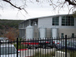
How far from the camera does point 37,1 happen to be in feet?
30.0

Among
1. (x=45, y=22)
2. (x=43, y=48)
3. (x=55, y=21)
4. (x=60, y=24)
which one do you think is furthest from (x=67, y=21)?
(x=43, y=48)

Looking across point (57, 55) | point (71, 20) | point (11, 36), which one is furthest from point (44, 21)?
point (57, 55)

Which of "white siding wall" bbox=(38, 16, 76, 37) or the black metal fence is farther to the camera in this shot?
"white siding wall" bbox=(38, 16, 76, 37)

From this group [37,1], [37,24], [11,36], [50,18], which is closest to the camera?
[37,1]

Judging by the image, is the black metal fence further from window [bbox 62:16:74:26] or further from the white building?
window [bbox 62:16:74:26]

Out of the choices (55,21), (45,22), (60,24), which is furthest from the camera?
(45,22)

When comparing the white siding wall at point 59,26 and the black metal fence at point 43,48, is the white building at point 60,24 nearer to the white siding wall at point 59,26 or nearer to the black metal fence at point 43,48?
the white siding wall at point 59,26

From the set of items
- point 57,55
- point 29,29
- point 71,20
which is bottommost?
point 57,55

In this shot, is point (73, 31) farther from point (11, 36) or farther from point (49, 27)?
point (11, 36)

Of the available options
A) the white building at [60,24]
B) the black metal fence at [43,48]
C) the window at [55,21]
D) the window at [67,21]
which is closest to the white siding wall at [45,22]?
the white building at [60,24]

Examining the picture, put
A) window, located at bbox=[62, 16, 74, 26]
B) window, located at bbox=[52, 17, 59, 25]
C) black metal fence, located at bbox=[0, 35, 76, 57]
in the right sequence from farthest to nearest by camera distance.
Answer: window, located at bbox=[52, 17, 59, 25] < window, located at bbox=[62, 16, 74, 26] < black metal fence, located at bbox=[0, 35, 76, 57]

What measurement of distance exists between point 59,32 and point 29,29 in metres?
7.96

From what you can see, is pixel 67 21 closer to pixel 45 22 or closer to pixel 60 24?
pixel 60 24

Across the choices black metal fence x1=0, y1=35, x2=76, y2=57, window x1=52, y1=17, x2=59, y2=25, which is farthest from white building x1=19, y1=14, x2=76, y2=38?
black metal fence x1=0, y1=35, x2=76, y2=57
